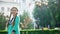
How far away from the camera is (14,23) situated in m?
1.98

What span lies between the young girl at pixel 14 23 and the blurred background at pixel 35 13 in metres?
0.05

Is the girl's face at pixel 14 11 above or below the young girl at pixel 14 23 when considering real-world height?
above

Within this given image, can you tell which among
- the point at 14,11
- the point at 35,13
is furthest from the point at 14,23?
the point at 35,13

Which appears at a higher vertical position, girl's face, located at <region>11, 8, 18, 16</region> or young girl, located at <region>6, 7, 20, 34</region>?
girl's face, located at <region>11, 8, 18, 16</region>

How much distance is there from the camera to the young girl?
1.97 metres

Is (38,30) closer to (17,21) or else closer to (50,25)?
(50,25)

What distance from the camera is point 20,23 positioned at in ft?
6.52

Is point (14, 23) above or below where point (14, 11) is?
below

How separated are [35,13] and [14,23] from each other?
0.30 meters

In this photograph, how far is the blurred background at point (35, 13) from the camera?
77.6 inches

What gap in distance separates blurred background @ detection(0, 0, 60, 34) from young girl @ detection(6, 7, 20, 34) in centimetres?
5

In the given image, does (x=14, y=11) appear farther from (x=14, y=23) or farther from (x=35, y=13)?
(x=35, y=13)

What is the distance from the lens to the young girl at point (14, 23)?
1.97m

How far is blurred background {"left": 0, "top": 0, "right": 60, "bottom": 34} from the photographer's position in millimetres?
1971
